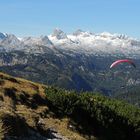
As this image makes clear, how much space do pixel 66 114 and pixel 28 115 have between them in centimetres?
925

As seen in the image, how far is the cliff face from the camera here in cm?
3631

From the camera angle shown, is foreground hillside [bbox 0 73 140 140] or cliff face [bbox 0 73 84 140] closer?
cliff face [bbox 0 73 84 140]

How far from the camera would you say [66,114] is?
52844mm

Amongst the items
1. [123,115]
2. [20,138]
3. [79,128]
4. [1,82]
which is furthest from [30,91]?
[20,138]

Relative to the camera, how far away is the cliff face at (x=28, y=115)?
119 feet

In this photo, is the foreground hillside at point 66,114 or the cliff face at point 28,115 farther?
the foreground hillside at point 66,114

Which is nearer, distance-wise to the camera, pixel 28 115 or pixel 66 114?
pixel 28 115

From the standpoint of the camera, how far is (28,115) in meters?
44.6

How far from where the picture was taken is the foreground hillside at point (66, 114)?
45.8 metres

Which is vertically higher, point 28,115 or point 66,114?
point 28,115

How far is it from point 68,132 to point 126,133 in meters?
14.3

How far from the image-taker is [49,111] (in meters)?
51.9

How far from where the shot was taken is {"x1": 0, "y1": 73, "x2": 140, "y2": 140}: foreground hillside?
45.8m

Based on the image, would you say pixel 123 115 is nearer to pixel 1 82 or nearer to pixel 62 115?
pixel 62 115
